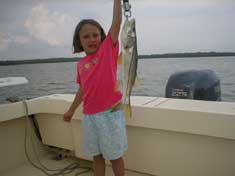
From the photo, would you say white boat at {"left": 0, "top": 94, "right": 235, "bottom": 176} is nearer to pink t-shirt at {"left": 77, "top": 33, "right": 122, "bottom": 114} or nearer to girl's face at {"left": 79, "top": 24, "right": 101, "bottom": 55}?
pink t-shirt at {"left": 77, "top": 33, "right": 122, "bottom": 114}

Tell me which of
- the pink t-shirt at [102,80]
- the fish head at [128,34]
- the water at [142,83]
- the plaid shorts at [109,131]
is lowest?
the water at [142,83]

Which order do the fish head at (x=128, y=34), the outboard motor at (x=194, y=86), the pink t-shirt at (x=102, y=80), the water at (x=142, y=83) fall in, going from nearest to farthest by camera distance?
the fish head at (x=128, y=34) < the pink t-shirt at (x=102, y=80) < the outboard motor at (x=194, y=86) < the water at (x=142, y=83)

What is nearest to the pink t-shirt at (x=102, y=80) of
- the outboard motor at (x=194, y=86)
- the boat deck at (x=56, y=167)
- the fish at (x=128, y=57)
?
the fish at (x=128, y=57)

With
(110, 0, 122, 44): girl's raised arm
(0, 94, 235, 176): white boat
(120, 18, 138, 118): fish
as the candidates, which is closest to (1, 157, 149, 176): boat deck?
(0, 94, 235, 176): white boat

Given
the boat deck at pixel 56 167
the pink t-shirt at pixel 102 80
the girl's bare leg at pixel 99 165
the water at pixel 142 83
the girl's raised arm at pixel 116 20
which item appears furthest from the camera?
the water at pixel 142 83

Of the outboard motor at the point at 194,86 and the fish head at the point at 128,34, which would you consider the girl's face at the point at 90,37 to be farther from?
the outboard motor at the point at 194,86

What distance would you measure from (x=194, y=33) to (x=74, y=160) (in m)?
9.78

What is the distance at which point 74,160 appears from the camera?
8.35ft

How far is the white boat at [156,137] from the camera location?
156 cm

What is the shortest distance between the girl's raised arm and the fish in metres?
0.19

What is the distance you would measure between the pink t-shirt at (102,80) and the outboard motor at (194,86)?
1.51m

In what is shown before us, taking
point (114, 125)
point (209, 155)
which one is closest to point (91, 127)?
point (114, 125)

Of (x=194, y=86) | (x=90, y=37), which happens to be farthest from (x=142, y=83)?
(x=90, y=37)

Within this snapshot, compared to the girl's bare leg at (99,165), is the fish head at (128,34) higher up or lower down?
higher up
